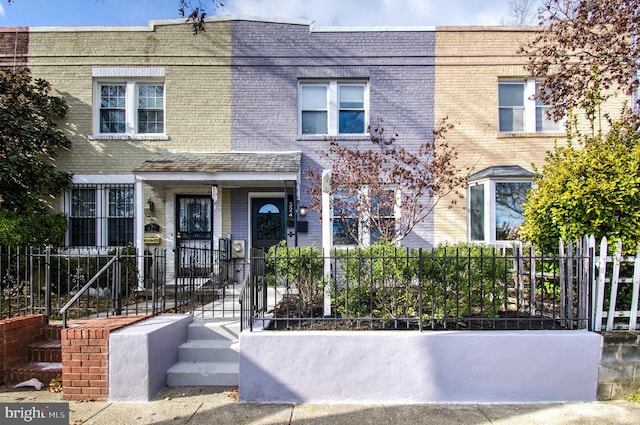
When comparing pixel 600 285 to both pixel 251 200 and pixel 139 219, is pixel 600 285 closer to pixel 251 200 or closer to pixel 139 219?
pixel 251 200

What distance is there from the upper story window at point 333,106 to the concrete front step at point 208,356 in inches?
230

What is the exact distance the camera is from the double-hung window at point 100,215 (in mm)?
9789

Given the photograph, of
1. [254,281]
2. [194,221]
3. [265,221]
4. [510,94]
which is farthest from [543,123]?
[194,221]

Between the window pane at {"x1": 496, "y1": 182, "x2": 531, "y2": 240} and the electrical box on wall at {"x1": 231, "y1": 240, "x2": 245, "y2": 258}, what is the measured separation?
6223mm

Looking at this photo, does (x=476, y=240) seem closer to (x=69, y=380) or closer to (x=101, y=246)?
(x=69, y=380)

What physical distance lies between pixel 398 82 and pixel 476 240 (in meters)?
4.40

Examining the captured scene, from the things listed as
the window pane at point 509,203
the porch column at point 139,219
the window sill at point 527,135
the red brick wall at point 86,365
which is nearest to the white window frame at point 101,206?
the porch column at point 139,219

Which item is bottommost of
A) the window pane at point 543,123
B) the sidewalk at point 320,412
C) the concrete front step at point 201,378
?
the sidewalk at point 320,412

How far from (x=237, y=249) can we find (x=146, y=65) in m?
5.20

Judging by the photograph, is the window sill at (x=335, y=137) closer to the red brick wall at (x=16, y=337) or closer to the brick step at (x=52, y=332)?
the brick step at (x=52, y=332)

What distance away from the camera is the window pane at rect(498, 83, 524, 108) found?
999 cm

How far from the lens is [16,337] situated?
5.00m

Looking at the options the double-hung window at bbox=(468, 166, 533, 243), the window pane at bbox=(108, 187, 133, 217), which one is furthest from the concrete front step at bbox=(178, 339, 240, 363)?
the double-hung window at bbox=(468, 166, 533, 243)

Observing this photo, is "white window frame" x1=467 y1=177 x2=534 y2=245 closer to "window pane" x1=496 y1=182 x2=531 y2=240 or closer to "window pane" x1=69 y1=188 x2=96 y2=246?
"window pane" x1=496 y1=182 x2=531 y2=240
